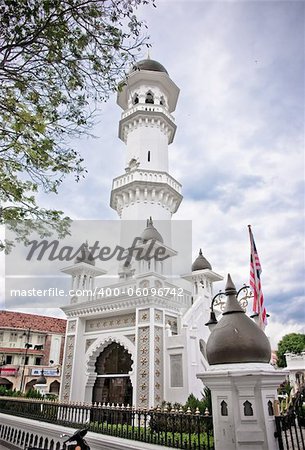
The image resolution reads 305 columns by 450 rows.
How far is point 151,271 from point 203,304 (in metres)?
3.17

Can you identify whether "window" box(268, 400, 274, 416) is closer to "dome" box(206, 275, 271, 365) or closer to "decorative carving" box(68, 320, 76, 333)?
"dome" box(206, 275, 271, 365)

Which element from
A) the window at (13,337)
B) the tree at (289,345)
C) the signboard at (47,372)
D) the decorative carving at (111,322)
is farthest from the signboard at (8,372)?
the tree at (289,345)

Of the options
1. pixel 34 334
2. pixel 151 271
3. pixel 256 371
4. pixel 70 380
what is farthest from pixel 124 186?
pixel 34 334

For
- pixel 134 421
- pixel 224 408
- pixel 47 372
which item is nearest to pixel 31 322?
pixel 47 372

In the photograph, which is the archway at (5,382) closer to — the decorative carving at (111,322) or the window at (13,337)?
the window at (13,337)

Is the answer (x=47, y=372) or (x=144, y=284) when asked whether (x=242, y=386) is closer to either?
(x=144, y=284)

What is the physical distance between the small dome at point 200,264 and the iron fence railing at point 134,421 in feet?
29.4

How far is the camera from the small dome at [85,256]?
50.0ft

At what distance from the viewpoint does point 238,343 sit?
12.4 feet

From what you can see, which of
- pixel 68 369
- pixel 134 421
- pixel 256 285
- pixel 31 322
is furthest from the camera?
pixel 31 322

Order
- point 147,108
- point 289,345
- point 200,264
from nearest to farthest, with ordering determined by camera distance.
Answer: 1. point 200,264
2. point 147,108
3. point 289,345

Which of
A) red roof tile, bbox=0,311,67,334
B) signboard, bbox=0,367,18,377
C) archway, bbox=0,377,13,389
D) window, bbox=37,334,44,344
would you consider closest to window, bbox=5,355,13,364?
signboard, bbox=0,367,18,377

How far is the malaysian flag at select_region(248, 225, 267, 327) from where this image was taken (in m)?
9.69

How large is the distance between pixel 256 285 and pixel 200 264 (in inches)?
223
